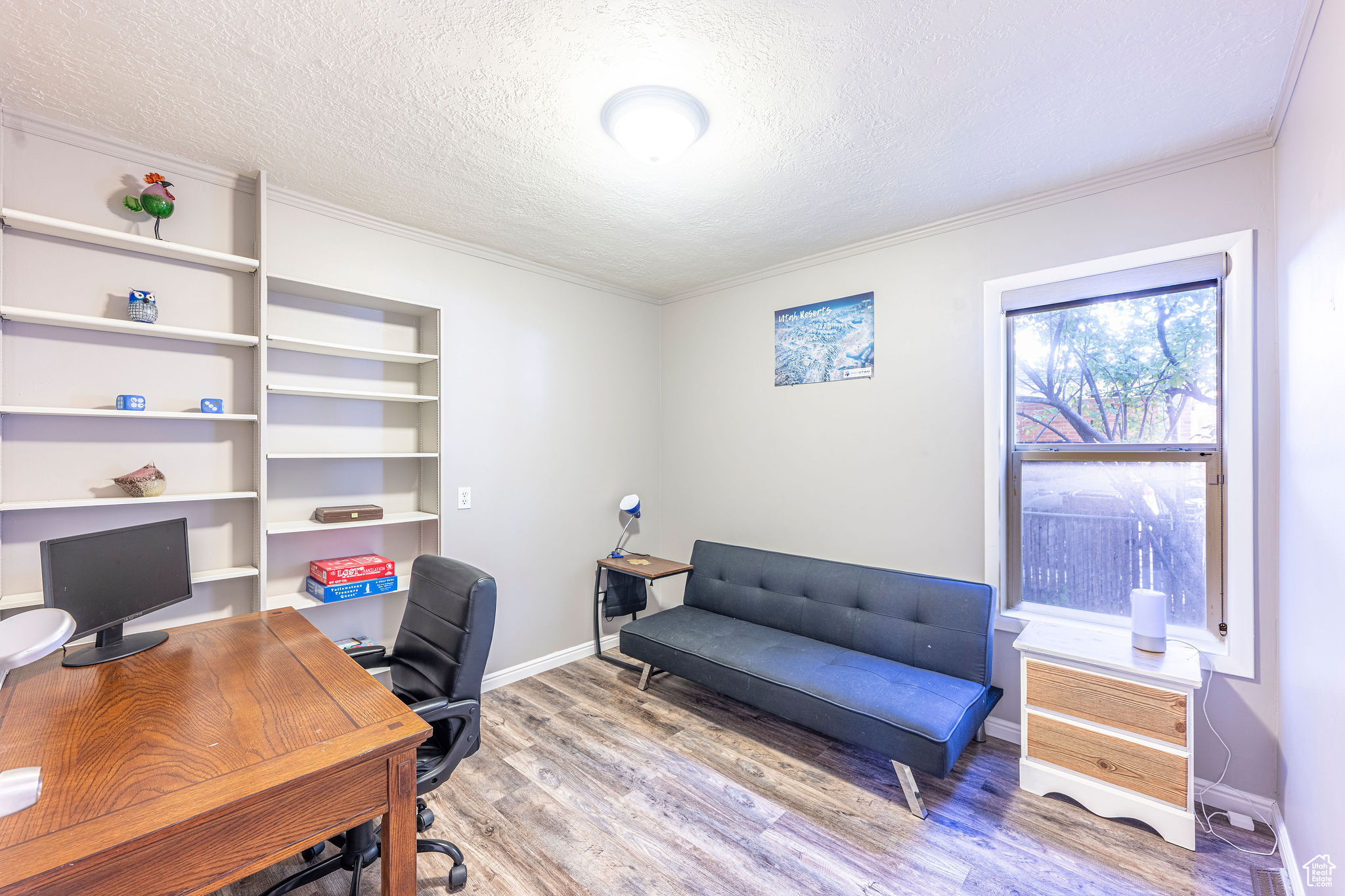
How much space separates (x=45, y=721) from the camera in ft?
4.25

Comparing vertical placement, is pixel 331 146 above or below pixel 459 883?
above

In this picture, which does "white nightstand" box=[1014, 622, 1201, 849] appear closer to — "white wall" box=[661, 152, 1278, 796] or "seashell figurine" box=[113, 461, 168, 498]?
"white wall" box=[661, 152, 1278, 796]

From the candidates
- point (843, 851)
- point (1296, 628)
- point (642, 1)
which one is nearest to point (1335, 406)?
point (1296, 628)

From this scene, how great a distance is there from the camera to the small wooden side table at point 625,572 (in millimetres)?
3465

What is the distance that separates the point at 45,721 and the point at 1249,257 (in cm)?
400

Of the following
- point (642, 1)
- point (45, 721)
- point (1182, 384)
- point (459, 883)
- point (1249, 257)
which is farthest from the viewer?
point (1182, 384)

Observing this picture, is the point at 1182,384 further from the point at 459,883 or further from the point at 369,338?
the point at 369,338

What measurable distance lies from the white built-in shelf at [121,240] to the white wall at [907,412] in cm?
268

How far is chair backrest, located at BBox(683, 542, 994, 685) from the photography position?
2.51 metres

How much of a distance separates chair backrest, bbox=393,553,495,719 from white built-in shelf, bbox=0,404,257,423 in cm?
103

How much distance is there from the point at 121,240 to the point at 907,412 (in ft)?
11.5

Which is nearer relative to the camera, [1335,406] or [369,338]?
[1335,406]

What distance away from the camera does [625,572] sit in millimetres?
3520

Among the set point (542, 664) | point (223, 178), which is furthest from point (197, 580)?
point (542, 664)
